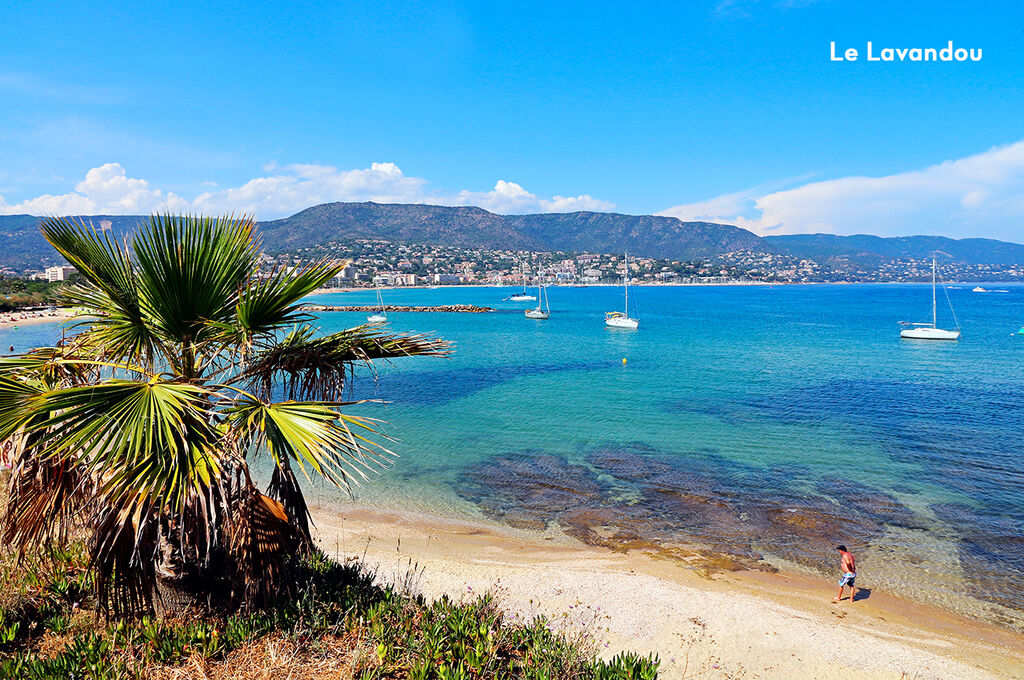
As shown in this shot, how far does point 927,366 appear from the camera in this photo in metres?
41.0

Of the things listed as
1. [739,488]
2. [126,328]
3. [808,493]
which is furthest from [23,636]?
[808,493]

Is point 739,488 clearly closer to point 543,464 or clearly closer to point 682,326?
point 543,464

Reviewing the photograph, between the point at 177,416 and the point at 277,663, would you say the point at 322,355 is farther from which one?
the point at 277,663

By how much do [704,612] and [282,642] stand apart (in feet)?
24.4

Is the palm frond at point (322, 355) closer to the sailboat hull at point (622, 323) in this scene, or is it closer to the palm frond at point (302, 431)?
the palm frond at point (302, 431)

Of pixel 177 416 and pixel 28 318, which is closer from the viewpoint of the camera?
pixel 177 416

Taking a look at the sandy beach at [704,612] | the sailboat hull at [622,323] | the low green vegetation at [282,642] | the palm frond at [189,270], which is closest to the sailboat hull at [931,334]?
the sailboat hull at [622,323]

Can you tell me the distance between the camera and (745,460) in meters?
19.4

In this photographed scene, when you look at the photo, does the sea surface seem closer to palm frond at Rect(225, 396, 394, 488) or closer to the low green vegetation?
palm frond at Rect(225, 396, 394, 488)

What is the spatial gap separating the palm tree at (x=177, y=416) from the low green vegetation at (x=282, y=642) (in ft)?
1.29

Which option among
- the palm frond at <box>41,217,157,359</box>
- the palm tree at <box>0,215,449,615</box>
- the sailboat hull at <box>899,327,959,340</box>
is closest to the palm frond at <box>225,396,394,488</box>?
the palm tree at <box>0,215,449,615</box>

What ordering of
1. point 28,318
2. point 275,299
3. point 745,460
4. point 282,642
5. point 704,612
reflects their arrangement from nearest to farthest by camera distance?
point 282,642, point 275,299, point 704,612, point 745,460, point 28,318

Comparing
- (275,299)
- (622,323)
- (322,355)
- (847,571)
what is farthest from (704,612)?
(622,323)

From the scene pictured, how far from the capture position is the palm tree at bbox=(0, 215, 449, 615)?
4508 mm
